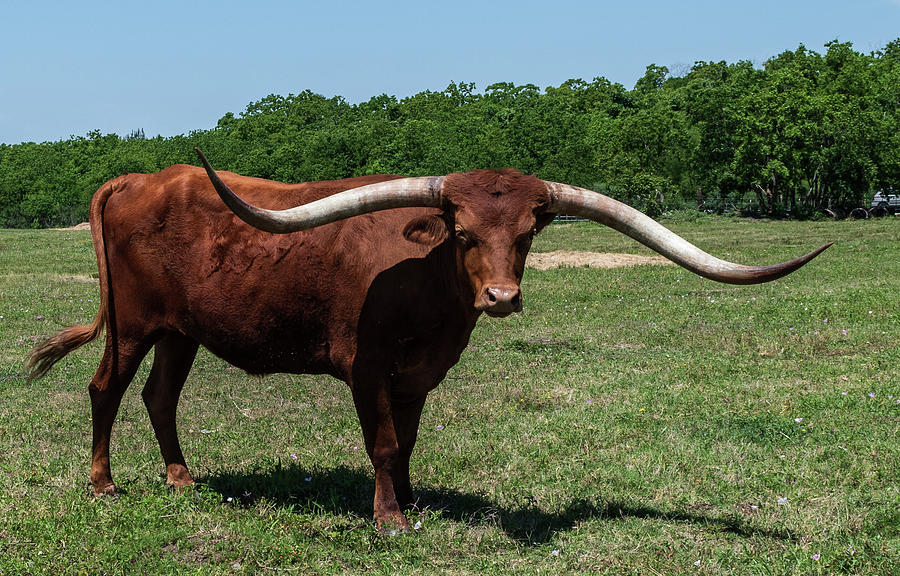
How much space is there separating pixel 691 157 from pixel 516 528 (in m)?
62.1

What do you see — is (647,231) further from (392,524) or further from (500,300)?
(392,524)

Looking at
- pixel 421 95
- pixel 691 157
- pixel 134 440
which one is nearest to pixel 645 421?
pixel 134 440

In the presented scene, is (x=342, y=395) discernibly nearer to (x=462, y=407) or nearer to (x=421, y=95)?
(x=462, y=407)

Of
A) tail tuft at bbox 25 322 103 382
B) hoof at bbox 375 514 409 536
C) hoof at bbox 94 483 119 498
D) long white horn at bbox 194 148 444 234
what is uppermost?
long white horn at bbox 194 148 444 234

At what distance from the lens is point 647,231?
17.6ft

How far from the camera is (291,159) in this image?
71250mm

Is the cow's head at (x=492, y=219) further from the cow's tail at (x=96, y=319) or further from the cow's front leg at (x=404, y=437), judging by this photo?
the cow's tail at (x=96, y=319)

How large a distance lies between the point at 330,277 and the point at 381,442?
1173mm

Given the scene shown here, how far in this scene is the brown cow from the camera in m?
5.22

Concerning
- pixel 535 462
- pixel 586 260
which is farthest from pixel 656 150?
pixel 535 462

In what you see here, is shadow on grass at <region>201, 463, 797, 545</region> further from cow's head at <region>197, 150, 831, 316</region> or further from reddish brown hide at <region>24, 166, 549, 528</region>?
cow's head at <region>197, 150, 831, 316</region>

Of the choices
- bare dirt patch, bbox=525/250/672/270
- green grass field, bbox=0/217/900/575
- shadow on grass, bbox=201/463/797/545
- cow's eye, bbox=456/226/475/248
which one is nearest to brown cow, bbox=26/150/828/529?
cow's eye, bbox=456/226/475/248

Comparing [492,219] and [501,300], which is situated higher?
[492,219]

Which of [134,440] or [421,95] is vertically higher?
[421,95]
